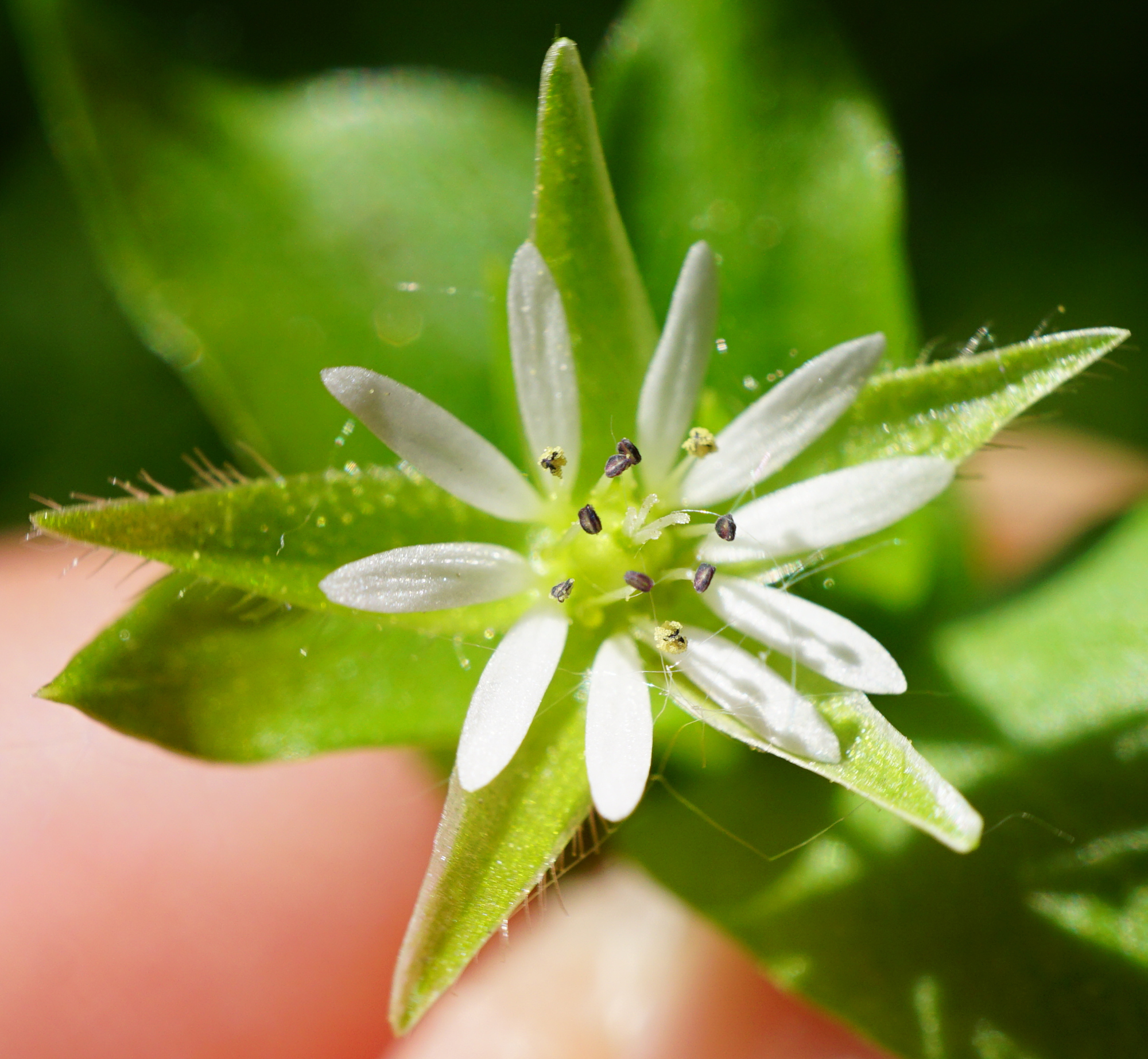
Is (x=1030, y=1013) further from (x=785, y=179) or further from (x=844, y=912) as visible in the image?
(x=785, y=179)

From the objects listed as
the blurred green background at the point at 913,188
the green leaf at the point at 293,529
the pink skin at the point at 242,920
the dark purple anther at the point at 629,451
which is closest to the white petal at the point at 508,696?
the green leaf at the point at 293,529

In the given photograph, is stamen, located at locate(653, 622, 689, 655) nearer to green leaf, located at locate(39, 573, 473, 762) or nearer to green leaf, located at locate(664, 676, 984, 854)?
green leaf, located at locate(664, 676, 984, 854)

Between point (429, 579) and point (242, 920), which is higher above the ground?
point (429, 579)

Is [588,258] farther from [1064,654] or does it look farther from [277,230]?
[1064,654]

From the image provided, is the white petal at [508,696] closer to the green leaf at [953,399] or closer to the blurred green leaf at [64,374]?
the green leaf at [953,399]

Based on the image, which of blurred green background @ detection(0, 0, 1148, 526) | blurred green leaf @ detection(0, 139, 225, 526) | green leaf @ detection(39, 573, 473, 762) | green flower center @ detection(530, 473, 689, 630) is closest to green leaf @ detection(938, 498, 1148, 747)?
green flower center @ detection(530, 473, 689, 630)

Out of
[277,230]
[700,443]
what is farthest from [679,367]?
[277,230]

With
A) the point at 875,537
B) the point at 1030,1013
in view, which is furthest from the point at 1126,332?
the point at 1030,1013
